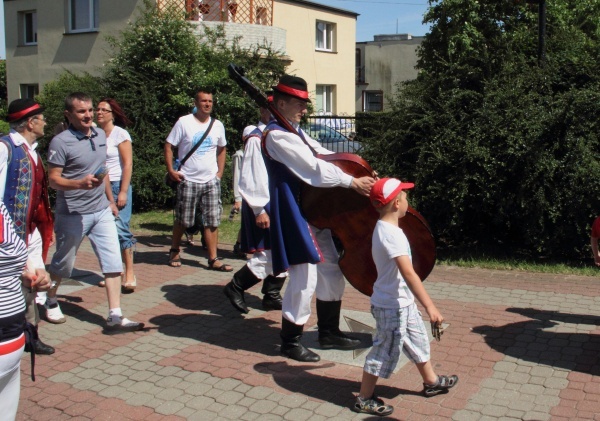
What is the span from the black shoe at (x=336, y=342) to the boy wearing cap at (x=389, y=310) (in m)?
1.04

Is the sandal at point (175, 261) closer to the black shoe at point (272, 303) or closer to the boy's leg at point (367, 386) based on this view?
the black shoe at point (272, 303)

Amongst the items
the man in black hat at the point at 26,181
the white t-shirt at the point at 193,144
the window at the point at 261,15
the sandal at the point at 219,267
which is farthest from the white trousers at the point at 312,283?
the window at the point at 261,15

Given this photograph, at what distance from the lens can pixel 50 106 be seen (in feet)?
44.8

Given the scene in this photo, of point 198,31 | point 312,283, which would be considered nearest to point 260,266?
point 312,283

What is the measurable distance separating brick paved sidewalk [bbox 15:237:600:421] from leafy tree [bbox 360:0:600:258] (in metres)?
0.86

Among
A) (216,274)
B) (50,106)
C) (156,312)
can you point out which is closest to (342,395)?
(156,312)

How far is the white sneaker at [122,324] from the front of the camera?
588 centimetres

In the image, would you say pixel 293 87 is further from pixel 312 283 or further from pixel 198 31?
pixel 198 31

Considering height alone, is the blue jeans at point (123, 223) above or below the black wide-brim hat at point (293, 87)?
below

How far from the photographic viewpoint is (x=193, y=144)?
7.89 meters

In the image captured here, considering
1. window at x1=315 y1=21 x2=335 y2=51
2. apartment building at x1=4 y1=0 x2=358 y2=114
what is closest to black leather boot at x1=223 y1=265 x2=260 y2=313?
apartment building at x1=4 y1=0 x2=358 y2=114

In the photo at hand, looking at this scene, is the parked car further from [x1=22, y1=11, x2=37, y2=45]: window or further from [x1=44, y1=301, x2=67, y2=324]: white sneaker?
[x1=22, y1=11, x2=37, y2=45]: window

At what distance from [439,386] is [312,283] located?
45.2 inches

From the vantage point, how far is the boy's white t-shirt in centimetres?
407
